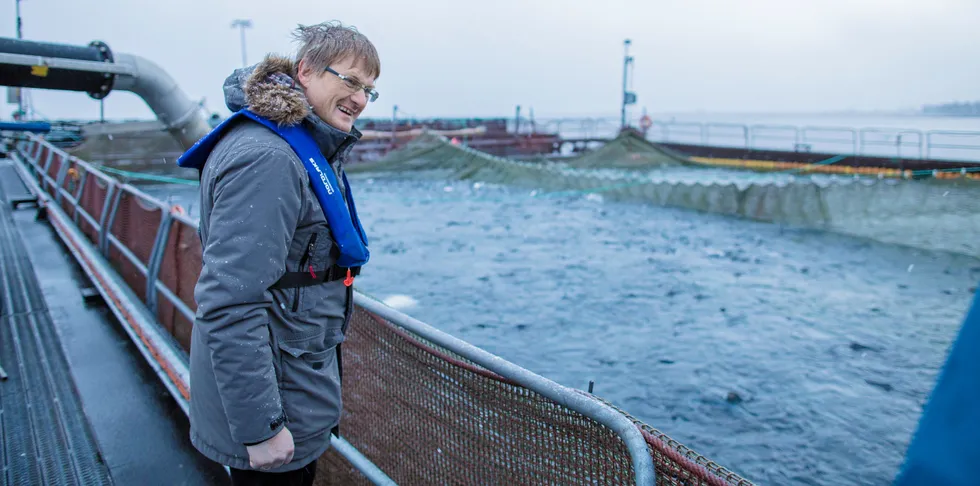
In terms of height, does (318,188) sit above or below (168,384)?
above

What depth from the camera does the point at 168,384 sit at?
4.13 metres

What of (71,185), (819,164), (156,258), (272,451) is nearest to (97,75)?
(156,258)

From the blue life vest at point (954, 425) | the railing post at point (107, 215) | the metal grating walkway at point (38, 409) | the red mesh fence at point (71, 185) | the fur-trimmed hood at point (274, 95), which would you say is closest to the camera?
the blue life vest at point (954, 425)

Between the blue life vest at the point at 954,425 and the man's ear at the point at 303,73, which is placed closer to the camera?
the blue life vest at the point at 954,425

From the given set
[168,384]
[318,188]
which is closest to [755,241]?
[168,384]

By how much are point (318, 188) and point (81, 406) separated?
3.37m

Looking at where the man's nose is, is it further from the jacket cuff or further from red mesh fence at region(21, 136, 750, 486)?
red mesh fence at region(21, 136, 750, 486)

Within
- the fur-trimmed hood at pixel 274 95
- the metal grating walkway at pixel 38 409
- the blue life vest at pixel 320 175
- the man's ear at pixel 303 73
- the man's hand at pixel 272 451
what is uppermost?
the man's ear at pixel 303 73

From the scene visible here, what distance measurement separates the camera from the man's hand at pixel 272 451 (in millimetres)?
1773

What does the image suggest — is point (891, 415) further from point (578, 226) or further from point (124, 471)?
point (578, 226)

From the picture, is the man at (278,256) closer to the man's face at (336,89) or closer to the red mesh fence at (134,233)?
the man's face at (336,89)

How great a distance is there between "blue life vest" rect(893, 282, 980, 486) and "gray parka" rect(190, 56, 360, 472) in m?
1.41

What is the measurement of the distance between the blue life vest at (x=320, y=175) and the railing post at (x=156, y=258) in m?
3.17

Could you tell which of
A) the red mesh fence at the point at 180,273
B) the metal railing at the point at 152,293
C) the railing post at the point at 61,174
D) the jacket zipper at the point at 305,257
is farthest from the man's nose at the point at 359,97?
the railing post at the point at 61,174
